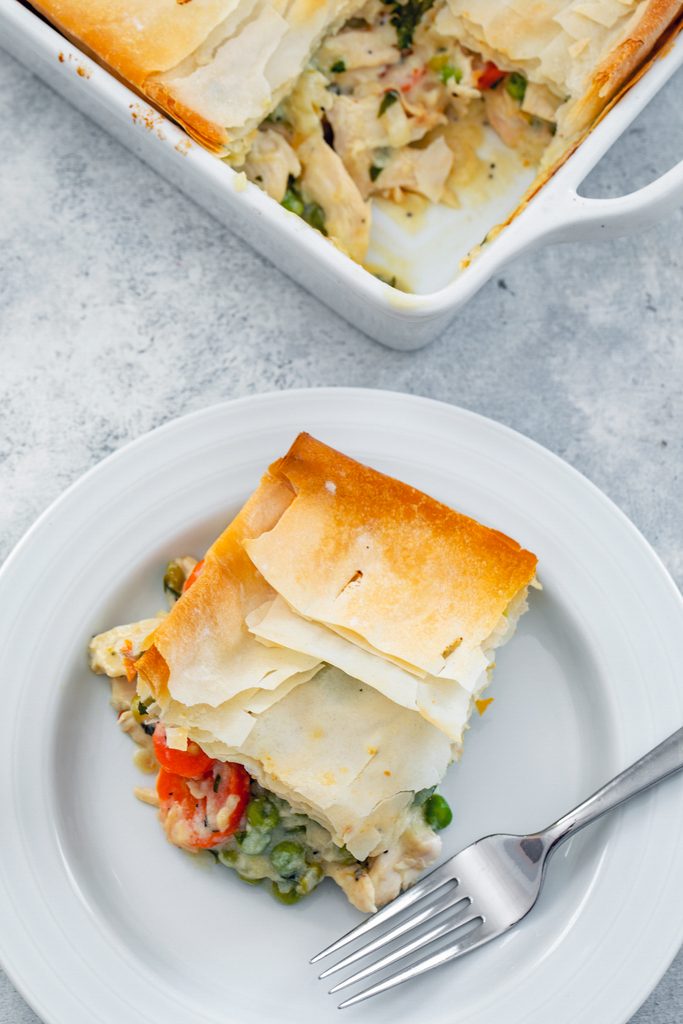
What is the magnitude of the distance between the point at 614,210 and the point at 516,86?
0.63 m

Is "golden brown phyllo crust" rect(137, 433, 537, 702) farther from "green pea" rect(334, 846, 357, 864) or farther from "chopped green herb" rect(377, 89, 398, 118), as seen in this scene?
"chopped green herb" rect(377, 89, 398, 118)

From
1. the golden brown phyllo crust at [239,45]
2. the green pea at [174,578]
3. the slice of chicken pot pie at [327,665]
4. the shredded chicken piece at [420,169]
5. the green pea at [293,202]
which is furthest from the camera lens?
the shredded chicken piece at [420,169]

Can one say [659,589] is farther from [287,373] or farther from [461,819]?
[287,373]

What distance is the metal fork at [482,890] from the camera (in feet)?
8.48

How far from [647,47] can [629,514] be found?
1.07 metres

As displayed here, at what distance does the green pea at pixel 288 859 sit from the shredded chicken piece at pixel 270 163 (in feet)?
4.74

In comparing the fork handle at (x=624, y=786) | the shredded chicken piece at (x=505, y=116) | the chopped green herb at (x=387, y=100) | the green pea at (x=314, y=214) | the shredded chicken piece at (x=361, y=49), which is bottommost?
the fork handle at (x=624, y=786)

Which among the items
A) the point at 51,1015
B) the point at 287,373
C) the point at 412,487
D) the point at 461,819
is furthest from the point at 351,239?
the point at 51,1015

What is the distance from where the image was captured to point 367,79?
3055 mm

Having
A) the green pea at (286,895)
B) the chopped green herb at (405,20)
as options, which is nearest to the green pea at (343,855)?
the green pea at (286,895)

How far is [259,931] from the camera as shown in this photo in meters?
2.67

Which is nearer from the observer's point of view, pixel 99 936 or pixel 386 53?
pixel 99 936

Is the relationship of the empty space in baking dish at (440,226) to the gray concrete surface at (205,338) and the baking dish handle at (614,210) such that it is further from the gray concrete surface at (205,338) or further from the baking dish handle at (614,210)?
the baking dish handle at (614,210)

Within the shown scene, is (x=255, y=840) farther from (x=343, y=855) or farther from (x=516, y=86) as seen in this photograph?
(x=516, y=86)
